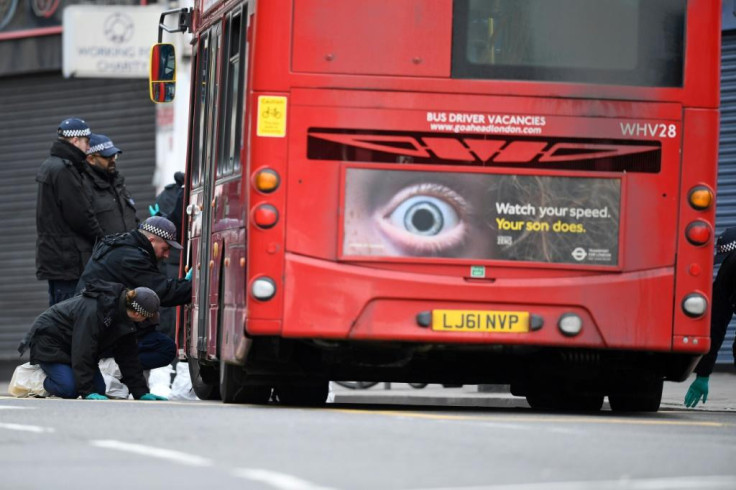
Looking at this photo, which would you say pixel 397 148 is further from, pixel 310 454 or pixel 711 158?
pixel 310 454

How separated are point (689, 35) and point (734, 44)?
7.93m

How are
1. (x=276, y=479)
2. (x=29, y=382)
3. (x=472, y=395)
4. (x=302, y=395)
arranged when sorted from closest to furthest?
1. (x=276, y=479)
2. (x=302, y=395)
3. (x=29, y=382)
4. (x=472, y=395)

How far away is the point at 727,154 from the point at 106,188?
638 centimetres

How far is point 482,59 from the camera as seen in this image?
11281mm

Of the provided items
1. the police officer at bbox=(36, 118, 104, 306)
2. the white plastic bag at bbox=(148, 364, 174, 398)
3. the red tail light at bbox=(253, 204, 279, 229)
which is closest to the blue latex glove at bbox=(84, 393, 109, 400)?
the police officer at bbox=(36, 118, 104, 306)

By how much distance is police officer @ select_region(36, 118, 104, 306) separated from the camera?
15812 mm

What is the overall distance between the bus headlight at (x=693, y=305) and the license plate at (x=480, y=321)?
91cm

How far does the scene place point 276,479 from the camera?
7059 mm

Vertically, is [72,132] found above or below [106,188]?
above

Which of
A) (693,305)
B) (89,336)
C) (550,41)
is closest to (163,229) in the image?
(89,336)

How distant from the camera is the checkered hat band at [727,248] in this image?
13828 mm

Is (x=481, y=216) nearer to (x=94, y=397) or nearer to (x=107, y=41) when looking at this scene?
(x=94, y=397)

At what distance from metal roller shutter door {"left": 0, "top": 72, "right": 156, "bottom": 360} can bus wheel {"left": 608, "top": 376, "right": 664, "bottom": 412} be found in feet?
Result: 36.1

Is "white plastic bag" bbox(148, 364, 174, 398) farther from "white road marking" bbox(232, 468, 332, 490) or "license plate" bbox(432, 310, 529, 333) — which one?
"white road marking" bbox(232, 468, 332, 490)
